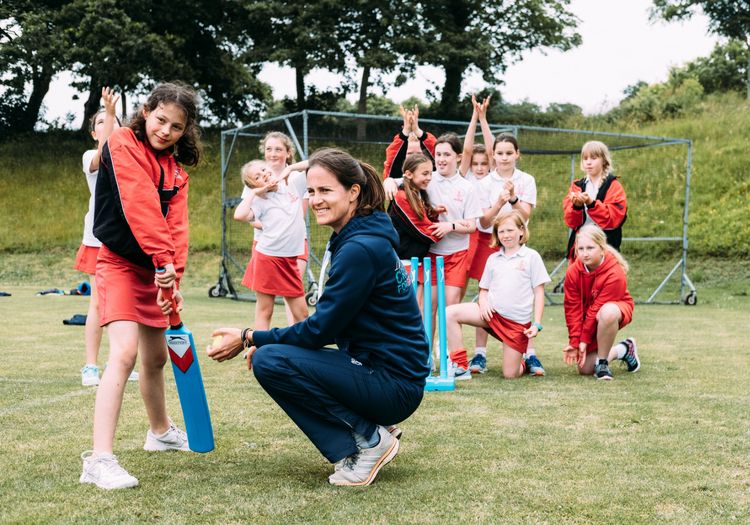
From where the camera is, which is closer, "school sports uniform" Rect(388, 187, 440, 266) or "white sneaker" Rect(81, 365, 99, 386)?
"white sneaker" Rect(81, 365, 99, 386)

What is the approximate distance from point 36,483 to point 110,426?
320 millimetres

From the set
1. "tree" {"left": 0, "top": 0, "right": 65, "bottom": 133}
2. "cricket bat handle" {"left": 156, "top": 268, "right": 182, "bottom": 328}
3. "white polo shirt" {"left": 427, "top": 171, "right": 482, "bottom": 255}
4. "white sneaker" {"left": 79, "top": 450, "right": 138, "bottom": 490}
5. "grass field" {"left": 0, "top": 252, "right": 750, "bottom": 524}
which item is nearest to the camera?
"grass field" {"left": 0, "top": 252, "right": 750, "bottom": 524}

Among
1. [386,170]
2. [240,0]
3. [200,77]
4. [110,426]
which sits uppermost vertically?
[240,0]

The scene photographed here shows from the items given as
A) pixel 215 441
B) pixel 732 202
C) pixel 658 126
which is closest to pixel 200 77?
pixel 658 126

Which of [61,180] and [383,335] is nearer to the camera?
[383,335]

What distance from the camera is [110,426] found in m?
3.07

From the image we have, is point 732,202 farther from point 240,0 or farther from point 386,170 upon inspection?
point 240,0

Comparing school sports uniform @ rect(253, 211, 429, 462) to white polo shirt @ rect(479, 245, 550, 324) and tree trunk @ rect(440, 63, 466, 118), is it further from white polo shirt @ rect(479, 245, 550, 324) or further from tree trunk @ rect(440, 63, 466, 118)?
tree trunk @ rect(440, 63, 466, 118)

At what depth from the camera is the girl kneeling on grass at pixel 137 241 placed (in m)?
3.08

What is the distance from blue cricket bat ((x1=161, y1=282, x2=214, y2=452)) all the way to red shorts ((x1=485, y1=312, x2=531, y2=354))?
108 inches

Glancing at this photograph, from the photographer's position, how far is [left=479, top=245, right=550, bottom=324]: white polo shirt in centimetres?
582

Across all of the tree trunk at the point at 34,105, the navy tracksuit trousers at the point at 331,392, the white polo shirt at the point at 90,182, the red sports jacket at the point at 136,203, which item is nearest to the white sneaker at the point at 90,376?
the white polo shirt at the point at 90,182

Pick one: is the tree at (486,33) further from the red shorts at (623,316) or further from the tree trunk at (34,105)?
the red shorts at (623,316)

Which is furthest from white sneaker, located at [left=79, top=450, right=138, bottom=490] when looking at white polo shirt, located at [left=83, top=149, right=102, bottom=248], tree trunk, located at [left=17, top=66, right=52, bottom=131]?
tree trunk, located at [left=17, top=66, right=52, bottom=131]
